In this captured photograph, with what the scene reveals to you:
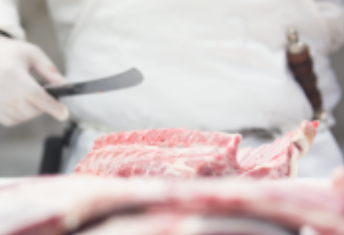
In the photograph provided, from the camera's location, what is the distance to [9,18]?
0.66 m

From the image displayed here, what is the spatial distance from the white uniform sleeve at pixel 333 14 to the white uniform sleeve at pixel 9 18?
691mm

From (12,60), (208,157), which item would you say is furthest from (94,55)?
(208,157)

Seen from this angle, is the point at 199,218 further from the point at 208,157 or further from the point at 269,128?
the point at 269,128

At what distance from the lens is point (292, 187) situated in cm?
21

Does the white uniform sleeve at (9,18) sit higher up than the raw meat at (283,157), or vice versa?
the white uniform sleeve at (9,18)

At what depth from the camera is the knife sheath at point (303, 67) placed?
66cm

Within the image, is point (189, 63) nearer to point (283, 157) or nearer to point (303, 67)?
point (303, 67)

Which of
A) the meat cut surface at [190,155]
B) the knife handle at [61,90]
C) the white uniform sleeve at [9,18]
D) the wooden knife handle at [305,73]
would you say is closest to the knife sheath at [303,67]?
the wooden knife handle at [305,73]

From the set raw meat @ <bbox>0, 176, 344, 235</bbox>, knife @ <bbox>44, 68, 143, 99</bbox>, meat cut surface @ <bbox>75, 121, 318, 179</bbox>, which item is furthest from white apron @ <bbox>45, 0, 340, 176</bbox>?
raw meat @ <bbox>0, 176, 344, 235</bbox>

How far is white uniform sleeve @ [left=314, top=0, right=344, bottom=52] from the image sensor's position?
702 mm

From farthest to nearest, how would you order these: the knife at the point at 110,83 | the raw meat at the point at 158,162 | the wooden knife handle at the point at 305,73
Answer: the wooden knife handle at the point at 305,73 < the knife at the point at 110,83 < the raw meat at the point at 158,162

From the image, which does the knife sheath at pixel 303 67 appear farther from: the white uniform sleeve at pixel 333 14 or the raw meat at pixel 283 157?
the raw meat at pixel 283 157

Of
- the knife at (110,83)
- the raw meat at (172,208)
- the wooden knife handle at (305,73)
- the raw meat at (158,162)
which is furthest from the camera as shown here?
the wooden knife handle at (305,73)

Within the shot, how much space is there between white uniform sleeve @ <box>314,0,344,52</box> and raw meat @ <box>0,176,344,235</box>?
63 centimetres
